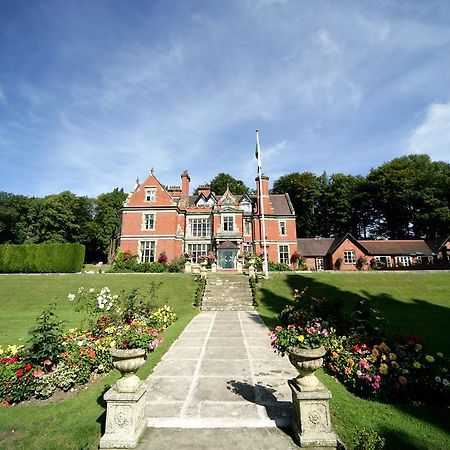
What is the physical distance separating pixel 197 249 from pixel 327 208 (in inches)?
1409

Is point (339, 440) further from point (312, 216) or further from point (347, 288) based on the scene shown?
point (312, 216)

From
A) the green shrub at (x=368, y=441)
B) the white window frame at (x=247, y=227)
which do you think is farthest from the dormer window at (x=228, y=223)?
the green shrub at (x=368, y=441)

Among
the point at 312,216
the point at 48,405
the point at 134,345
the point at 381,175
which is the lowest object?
the point at 48,405

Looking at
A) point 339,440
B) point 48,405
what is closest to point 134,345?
point 48,405

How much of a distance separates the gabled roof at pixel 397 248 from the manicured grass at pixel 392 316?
55.1 ft

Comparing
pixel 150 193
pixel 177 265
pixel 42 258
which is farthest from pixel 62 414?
pixel 150 193

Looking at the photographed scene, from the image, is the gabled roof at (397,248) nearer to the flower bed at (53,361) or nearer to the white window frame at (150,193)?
the white window frame at (150,193)

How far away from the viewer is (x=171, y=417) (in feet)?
17.4

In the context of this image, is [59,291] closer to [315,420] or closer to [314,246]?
[315,420]

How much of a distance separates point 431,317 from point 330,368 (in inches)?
Result: 410

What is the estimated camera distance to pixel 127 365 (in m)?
4.78

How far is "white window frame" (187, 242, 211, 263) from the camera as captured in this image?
36.9 m

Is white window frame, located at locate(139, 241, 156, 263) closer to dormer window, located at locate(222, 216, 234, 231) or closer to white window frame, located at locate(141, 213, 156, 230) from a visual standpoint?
white window frame, located at locate(141, 213, 156, 230)

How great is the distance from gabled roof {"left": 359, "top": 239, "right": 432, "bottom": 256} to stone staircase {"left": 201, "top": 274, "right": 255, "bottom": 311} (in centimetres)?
2587
